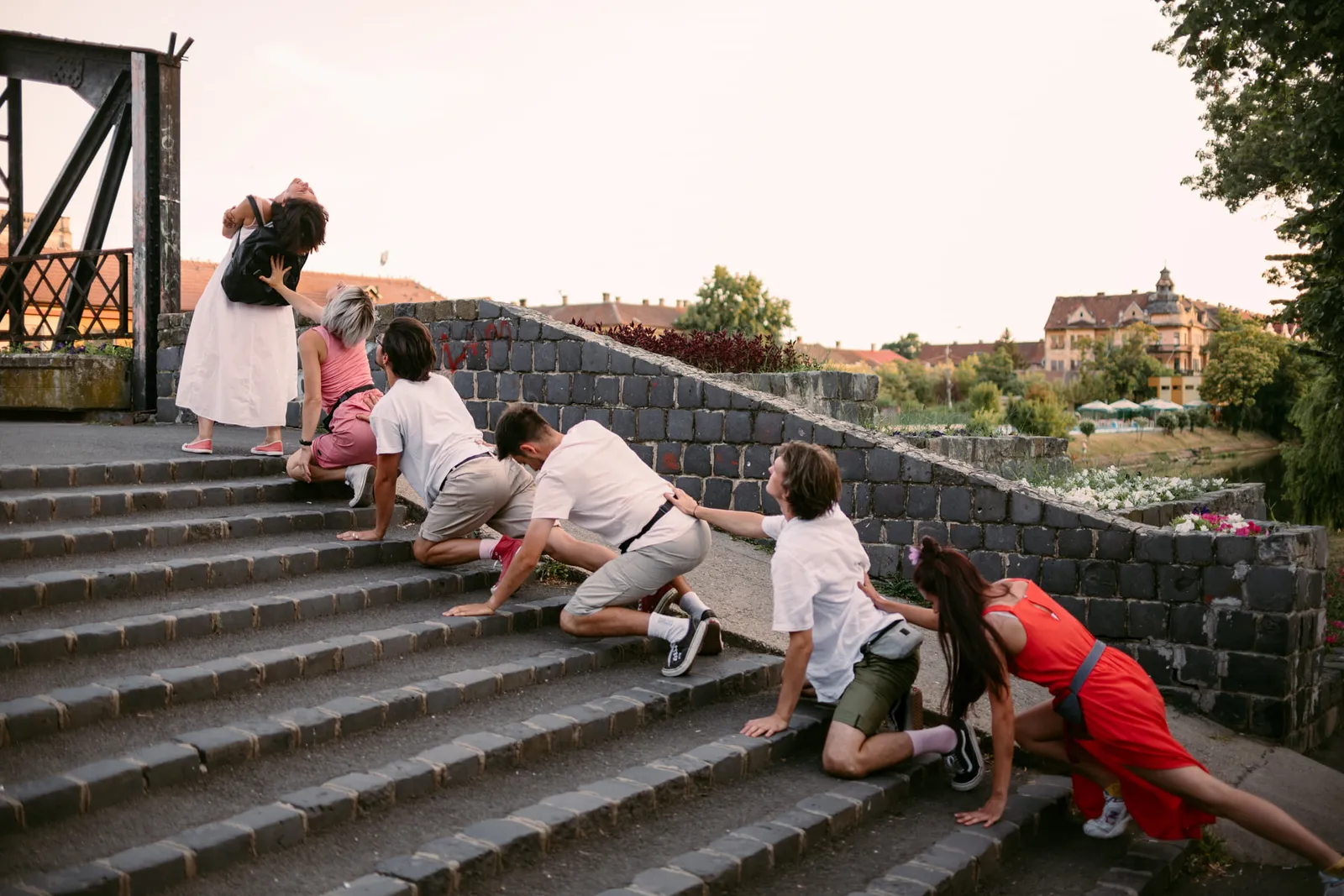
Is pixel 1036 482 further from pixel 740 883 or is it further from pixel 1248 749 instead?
pixel 740 883

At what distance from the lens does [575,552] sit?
6195 millimetres

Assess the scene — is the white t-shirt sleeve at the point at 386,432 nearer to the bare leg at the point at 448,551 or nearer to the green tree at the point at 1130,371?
the bare leg at the point at 448,551

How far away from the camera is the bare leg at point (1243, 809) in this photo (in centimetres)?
439

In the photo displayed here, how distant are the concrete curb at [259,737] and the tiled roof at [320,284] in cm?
3724

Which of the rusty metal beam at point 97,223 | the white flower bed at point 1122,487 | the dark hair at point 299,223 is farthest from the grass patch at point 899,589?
the rusty metal beam at point 97,223

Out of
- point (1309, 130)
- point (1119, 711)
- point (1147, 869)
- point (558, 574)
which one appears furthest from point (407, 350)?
point (1309, 130)

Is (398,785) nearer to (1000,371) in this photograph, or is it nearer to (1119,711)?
(1119,711)

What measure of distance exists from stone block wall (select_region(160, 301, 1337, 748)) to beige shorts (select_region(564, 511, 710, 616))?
3.05m

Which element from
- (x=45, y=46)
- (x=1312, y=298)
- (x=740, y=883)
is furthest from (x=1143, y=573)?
(x=45, y=46)

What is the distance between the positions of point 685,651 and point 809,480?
1187mm

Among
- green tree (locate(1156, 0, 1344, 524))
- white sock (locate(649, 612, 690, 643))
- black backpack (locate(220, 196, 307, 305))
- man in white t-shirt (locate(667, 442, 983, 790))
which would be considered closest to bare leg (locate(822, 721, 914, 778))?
→ man in white t-shirt (locate(667, 442, 983, 790))

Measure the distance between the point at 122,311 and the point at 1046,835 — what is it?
10971mm

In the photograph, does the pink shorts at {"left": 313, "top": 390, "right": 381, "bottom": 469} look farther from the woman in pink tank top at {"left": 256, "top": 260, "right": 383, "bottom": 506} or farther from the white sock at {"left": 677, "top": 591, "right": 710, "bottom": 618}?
the white sock at {"left": 677, "top": 591, "right": 710, "bottom": 618}

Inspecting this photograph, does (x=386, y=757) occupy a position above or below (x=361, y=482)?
below
